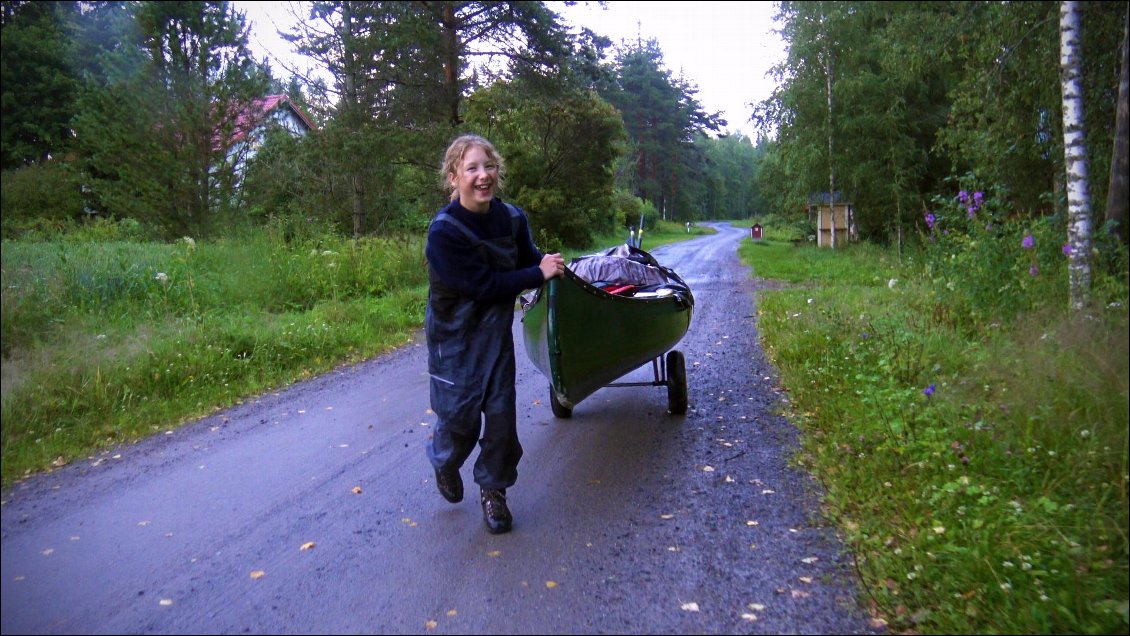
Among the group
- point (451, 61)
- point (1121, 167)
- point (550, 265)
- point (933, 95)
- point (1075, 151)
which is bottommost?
point (550, 265)

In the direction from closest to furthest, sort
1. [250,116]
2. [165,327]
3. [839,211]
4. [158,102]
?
[158,102]
[250,116]
[165,327]
[839,211]

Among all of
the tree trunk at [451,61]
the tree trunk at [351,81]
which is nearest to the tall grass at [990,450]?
the tree trunk at [351,81]

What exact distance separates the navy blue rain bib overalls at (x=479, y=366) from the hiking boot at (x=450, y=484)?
224 millimetres

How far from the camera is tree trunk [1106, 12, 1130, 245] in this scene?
17.0 ft

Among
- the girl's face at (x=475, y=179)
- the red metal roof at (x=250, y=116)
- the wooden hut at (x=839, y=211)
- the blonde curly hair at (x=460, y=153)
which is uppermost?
the red metal roof at (x=250, y=116)

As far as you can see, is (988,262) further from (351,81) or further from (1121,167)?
(351,81)

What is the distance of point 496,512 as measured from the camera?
13.2 feet

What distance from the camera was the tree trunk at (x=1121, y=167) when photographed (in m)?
5.18

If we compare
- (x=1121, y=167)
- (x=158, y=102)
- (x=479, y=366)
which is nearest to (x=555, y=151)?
(x=1121, y=167)

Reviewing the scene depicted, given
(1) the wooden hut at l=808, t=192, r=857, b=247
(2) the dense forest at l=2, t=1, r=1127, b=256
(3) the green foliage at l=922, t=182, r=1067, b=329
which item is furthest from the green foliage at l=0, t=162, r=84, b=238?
(1) the wooden hut at l=808, t=192, r=857, b=247

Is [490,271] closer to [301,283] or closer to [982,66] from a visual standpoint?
[982,66]

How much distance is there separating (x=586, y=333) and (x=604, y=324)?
253mm

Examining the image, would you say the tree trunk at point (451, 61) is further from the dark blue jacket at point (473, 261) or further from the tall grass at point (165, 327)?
the dark blue jacket at point (473, 261)

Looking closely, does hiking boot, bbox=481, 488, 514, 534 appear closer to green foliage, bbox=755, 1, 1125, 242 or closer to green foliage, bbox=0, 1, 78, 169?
green foliage, bbox=0, 1, 78, 169
